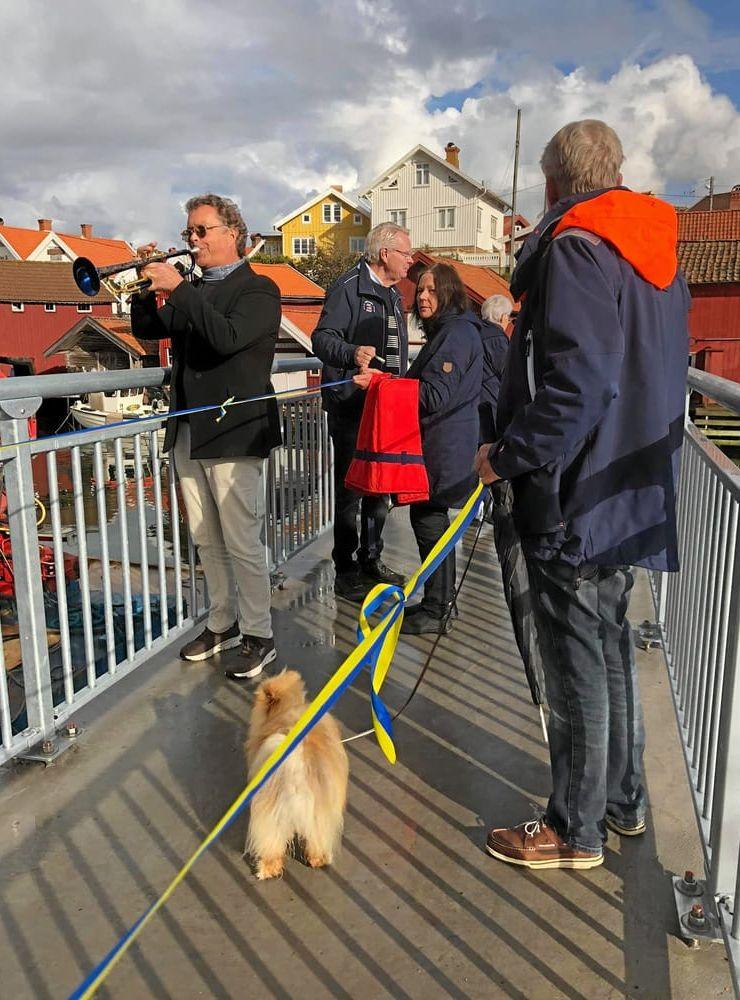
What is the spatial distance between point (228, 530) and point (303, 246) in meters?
61.3

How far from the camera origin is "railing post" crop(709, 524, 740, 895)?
1.90 metres

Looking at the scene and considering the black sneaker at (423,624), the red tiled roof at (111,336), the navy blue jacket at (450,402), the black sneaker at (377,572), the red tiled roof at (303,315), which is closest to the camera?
the navy blue jacket at (450,402)

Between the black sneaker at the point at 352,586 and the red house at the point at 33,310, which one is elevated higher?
the red house at the point at 33,310

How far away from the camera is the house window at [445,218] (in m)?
53.3

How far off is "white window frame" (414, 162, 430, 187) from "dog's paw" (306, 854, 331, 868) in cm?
5592

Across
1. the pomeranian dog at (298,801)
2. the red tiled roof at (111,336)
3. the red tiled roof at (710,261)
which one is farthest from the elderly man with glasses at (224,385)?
the red tiled roof at (111,336)

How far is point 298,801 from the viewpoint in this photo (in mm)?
2281

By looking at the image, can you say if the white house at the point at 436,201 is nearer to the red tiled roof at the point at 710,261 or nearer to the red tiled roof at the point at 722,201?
the red tiled roof at the point at 722,201

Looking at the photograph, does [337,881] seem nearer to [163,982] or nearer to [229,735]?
[163,982]

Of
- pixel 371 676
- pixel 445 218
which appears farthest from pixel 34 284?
pixel 371 676

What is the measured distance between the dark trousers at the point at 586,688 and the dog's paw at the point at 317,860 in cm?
70

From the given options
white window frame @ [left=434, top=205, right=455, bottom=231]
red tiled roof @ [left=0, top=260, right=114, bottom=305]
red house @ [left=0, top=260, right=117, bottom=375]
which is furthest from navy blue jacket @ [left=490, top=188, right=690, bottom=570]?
white window frame @ [left=434, top=205, right=455, bottom=231]

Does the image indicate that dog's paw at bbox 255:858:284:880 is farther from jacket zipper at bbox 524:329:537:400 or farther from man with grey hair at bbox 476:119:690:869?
jacket zipper at bbox 524:329:537:400

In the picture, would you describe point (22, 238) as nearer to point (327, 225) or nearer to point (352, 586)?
point (327, 225)
